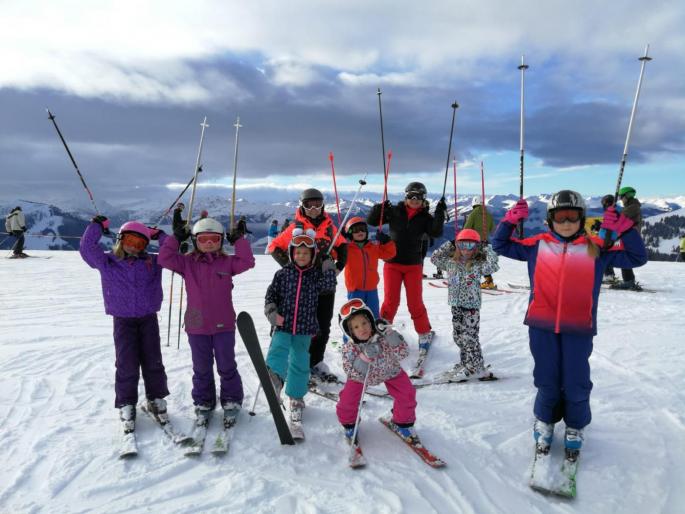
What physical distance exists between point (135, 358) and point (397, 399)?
7.85 feet

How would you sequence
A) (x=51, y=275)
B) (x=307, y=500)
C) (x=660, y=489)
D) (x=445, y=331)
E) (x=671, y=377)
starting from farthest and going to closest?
(x=51, y=275), (x=445, y=331), (x=671, y=377), (x=660, y=489), (x=307, y=500)

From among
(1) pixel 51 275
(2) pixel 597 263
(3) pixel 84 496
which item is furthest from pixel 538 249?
(1) pixel 51 275

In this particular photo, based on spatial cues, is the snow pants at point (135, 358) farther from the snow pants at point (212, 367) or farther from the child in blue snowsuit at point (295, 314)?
the child in blue snowsuit at point (295, 314)

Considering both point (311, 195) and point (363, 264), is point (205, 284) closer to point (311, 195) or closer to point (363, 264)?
point (311, 195)

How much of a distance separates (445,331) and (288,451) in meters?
4.20

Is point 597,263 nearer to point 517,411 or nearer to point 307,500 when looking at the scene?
point 517,411

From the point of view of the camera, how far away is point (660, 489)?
3264mm

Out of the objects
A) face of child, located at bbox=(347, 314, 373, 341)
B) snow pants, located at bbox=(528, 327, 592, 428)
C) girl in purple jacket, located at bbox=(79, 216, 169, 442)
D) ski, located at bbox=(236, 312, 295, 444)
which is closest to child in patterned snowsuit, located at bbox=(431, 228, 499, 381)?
snow pants, located at bbox=(528, 327, 592, 428)

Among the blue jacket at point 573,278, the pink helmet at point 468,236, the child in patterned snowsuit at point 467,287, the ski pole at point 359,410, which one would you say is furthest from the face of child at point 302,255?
the blue jacket at point 573,278

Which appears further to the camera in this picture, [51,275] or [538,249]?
[51,275]

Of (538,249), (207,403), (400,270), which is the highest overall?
(538,249)

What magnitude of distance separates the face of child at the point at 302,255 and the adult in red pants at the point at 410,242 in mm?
1820

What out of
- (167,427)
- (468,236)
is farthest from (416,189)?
(167,427)

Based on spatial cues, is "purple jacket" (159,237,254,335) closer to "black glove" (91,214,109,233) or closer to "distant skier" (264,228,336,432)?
"distant skier" (264,228,336,432)
